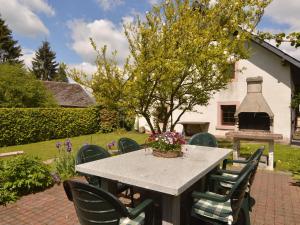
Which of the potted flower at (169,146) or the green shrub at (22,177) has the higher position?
the potted flower at (169,146)

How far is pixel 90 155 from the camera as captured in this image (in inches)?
141

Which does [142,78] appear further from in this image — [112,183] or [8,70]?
[8,70]

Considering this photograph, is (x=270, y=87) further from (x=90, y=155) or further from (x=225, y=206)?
(x=90, y=155)

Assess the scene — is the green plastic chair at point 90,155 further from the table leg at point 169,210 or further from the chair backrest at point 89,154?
the table leg at point 169,210

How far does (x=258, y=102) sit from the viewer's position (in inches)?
314

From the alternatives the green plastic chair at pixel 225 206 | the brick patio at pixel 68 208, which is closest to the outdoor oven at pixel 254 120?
the brick patio at pixel 68 208

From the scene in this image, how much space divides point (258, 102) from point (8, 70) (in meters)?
14.8

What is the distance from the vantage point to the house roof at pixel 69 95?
22973 millimetres

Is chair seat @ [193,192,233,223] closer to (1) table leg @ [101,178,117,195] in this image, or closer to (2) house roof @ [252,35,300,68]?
(1) table leg @ [101,178,117,195]

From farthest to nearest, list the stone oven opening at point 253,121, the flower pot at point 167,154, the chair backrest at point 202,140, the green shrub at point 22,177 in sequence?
the stone oven opening at point 253,121 → the chair backrest at point 202,140 → the green shrub at point 22,177 → the flower pot at point 167,154

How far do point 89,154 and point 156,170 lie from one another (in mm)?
1344

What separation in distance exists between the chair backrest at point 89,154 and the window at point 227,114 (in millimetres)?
11303

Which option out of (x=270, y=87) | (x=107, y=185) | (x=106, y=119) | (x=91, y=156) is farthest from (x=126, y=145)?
(x=106, y=119)

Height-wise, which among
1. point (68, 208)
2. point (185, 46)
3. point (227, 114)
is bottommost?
point (68, 208)
